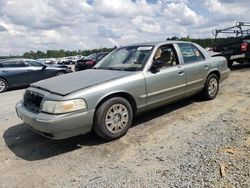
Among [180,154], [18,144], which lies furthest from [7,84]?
[180,154]

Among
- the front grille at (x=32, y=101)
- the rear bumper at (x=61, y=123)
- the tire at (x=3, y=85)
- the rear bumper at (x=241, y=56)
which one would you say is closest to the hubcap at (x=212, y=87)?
the rear bumper at (x=61, y=123)

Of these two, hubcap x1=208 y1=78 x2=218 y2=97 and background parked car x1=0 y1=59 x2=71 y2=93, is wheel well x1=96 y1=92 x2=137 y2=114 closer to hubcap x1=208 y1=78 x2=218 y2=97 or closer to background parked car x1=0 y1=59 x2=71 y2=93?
hubcap x1=208 y1=78 x2=218 y2=97

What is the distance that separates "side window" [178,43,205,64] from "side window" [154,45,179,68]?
260mm

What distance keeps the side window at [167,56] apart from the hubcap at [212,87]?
1360mm

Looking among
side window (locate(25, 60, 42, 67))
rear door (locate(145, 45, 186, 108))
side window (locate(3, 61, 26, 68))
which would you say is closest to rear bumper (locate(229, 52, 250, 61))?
rear door (locate(145, 45, 186, 108))

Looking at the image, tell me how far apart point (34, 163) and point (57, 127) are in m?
0.58

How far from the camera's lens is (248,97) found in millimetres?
7020

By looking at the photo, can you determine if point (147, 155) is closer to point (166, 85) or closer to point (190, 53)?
point (166, 85)

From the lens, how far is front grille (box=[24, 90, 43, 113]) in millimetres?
4527

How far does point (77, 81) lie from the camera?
4.79 meters

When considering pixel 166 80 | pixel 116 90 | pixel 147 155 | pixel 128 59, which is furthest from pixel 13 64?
pixel 147 155

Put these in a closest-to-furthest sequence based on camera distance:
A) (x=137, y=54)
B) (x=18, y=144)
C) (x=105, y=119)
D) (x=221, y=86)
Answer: (x=105, y=119) → (x=18, y=144) → (x=137, y=54) → (x=221, y=86)

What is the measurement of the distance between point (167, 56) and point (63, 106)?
2.57 metres

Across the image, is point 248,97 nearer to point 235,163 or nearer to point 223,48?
point 235,163
